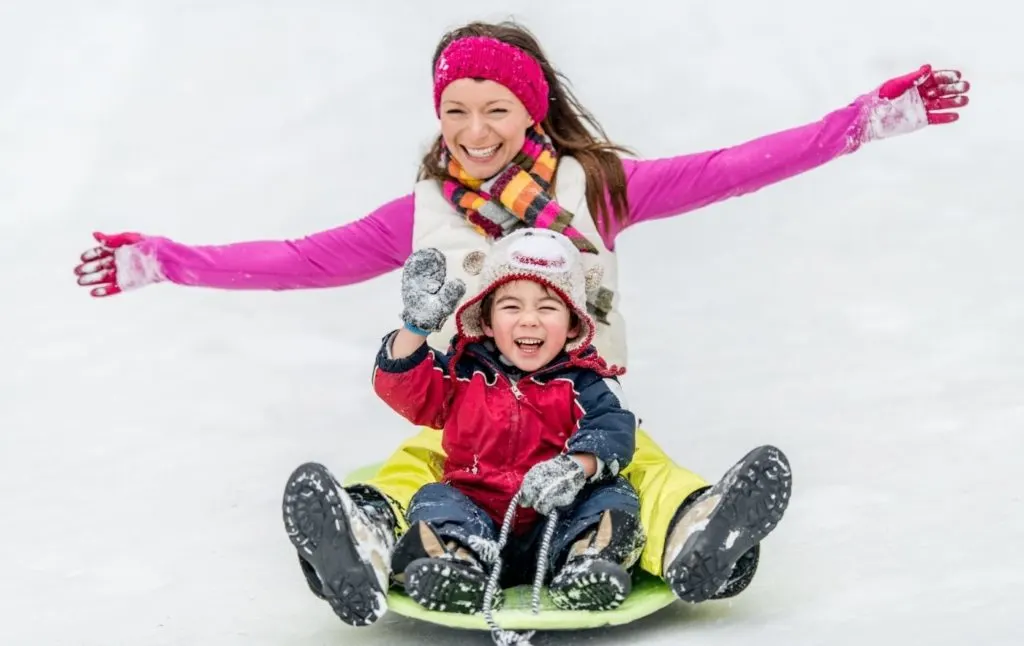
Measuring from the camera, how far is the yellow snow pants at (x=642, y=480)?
10.7 feet

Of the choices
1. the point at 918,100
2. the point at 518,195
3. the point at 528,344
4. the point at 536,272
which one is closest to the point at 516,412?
the point at 528,344

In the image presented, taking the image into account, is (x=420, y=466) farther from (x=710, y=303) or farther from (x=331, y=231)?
(x=710, y=303)

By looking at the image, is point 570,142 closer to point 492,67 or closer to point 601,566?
point 492,67

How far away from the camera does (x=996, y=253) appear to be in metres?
5.75

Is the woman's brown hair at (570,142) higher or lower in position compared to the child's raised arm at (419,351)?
higher

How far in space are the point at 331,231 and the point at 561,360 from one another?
0.80 meters

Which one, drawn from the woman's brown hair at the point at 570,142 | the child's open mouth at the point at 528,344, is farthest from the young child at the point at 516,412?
the woman's brown hair at the point at 570,142

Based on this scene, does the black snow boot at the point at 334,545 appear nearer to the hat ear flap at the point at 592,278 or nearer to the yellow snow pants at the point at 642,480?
the yellow snow pants at the point at 642,480

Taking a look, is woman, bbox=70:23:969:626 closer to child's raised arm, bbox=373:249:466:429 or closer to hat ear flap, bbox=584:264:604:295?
hat ear flap, bbox=584:264:604:295

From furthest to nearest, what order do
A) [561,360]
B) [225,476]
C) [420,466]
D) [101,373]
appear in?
[101,373]
[225,476]
[420,466]
[561,360]

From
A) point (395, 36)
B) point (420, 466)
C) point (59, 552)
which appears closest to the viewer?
point (420, 466)

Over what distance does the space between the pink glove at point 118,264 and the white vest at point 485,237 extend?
23.6 inches

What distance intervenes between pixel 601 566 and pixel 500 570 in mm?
241

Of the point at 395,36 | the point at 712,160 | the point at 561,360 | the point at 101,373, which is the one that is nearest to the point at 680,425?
the point at 712,160
